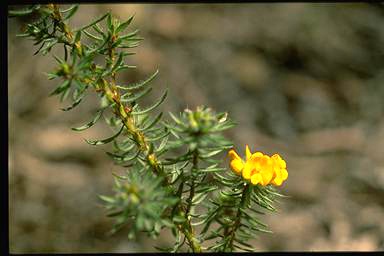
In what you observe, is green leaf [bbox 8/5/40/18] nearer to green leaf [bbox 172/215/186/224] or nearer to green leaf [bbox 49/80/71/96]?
green leaf [bbox 49/80/71/96]

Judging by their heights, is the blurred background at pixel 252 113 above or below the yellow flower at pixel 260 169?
above

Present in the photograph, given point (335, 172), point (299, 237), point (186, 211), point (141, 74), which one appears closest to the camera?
point (186, 211)

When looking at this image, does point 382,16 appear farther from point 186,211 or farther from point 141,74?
point 186,211

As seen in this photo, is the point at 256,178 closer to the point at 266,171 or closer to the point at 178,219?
the point at 266,171

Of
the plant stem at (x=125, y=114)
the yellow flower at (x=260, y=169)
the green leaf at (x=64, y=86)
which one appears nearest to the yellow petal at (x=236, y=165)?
the yellow flower at (x=260, y=169)

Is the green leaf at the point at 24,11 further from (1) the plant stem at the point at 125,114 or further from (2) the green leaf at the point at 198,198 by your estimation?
(2) the green leaf at the point at 198,198

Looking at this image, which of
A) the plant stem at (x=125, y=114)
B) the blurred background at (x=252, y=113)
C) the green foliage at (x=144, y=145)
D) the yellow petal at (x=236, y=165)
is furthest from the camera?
the blurred background at (x=252, y=113)

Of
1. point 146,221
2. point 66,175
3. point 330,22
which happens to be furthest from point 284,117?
point 146,221

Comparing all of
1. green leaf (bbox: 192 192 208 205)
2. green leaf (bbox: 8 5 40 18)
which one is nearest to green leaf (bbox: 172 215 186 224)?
green leaf (bbox: 192 192 208 205)
